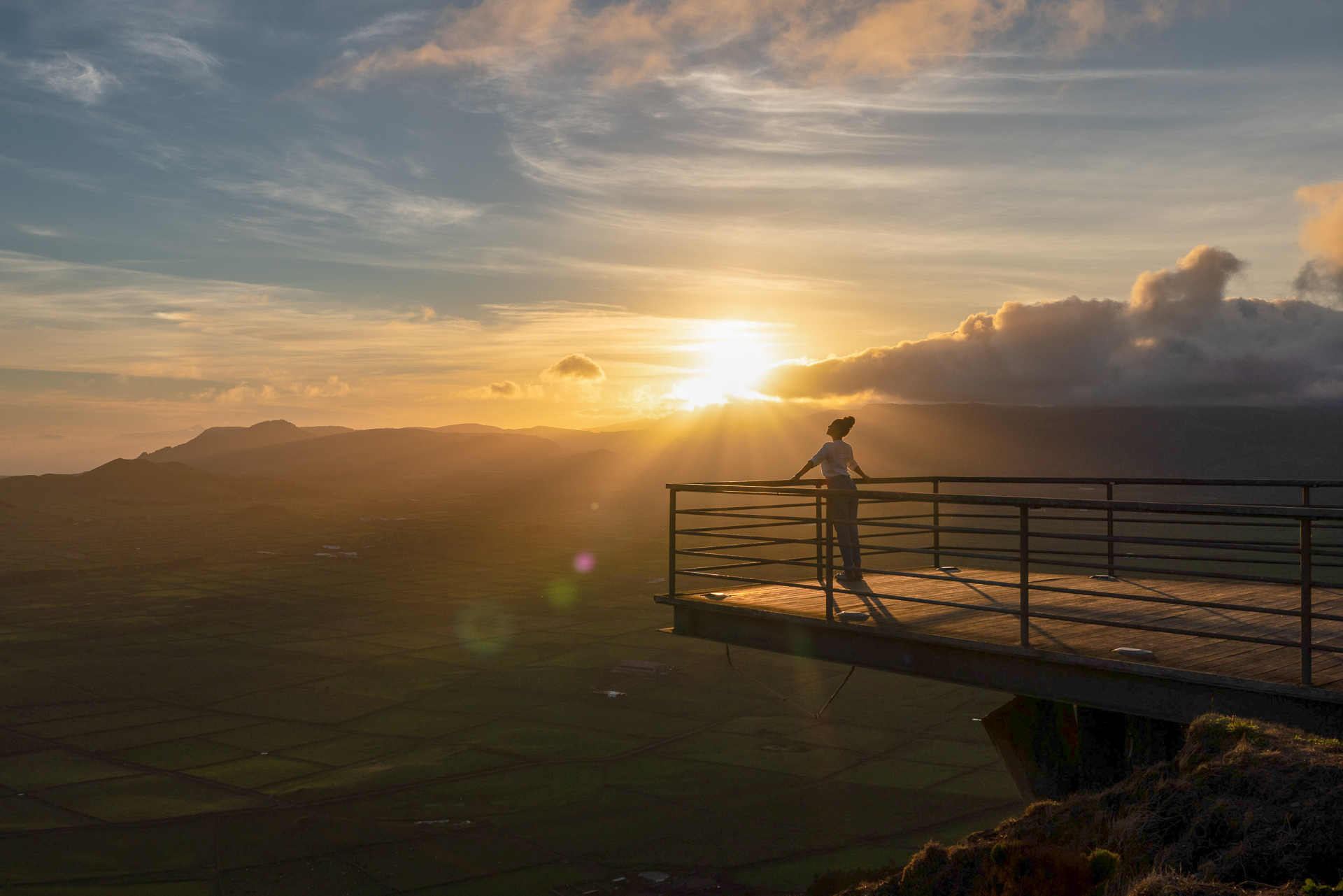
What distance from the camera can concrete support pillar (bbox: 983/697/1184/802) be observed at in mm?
7008

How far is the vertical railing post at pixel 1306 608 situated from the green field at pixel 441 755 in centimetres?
1048

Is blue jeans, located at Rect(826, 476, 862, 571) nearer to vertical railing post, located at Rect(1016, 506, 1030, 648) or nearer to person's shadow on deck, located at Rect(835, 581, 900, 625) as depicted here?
person's shadow on deck, located at Rect(835, 581, 900, 625)

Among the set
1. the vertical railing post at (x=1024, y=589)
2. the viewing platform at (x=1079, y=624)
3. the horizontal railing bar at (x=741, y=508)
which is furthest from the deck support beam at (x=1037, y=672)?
the horizontal railing bar at (x=741, y=508)

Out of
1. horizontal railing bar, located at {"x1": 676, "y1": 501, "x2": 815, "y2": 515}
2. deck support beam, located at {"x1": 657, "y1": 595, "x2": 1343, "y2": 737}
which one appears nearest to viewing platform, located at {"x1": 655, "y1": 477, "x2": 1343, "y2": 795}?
deck support beam, located at {"x1": 657, "y1": 595, "x2": 1343, "y2": 737}

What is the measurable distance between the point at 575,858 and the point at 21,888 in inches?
337

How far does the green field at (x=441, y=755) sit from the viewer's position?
15.6m

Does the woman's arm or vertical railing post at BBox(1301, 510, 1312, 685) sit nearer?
vertical railing post at BBox(1301, 510, 1312, 685)

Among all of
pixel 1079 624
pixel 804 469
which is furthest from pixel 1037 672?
pixel 804 469

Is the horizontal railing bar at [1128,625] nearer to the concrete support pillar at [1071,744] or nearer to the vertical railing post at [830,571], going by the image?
the vertical railing post at [830,571]

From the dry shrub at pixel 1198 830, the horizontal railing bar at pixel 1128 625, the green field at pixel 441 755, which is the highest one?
the horizontal railing bar at pixel 1128 625

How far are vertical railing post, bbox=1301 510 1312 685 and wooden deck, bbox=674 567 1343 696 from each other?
0.19 metres

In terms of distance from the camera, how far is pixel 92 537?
331ft

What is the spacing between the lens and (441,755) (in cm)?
2173

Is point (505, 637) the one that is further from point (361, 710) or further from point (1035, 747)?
point (1035, 747)
